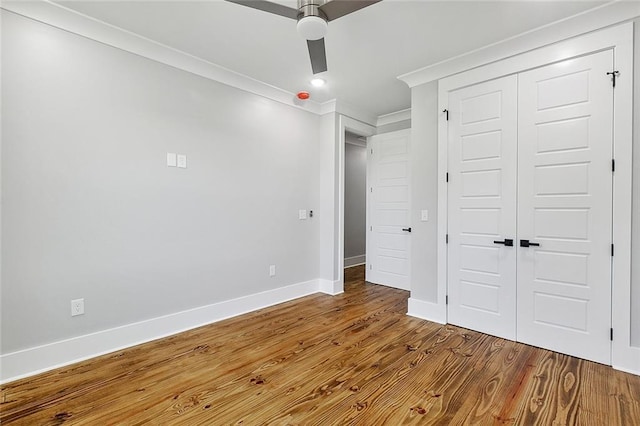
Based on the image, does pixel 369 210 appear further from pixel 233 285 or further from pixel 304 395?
pixel 304 395

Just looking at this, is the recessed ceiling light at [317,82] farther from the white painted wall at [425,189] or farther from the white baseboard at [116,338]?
the white baseboard at [116,338]

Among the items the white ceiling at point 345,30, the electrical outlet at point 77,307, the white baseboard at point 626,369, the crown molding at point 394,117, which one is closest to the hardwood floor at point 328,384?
the white baseboard at point 626,369

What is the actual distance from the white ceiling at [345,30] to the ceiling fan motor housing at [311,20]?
0.45 m

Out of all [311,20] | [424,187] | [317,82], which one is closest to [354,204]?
[424,187]

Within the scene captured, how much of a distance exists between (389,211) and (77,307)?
3.82m

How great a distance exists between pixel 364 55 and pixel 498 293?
8.61 feet

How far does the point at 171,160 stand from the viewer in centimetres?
285

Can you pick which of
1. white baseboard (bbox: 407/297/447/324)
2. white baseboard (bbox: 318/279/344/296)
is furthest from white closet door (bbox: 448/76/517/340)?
white baseboard (bbox: 318/279/344/296)

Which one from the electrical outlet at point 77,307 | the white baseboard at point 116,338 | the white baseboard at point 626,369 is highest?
the electrical outlet at point 77,307

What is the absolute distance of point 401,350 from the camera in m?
2.53

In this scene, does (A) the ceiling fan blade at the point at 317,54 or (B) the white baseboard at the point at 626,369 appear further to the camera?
(B) the white baseboard at the point at 626,369

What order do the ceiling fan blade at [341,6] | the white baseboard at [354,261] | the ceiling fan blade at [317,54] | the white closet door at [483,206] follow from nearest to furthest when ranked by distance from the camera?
1. the ceiling fan blade at [341,6]
2. the ceiling fan blade at [317,54]
3. the white closet door at [483,206]
4. the white baseboard at [354,261]

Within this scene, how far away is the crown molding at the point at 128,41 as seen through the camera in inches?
84.6

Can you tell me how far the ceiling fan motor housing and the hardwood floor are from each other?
7.45 feet
